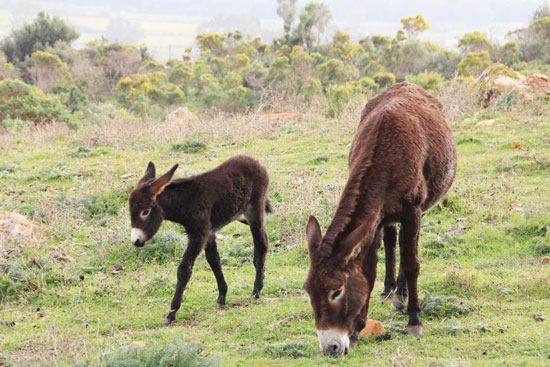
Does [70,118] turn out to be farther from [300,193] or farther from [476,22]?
[476,22]

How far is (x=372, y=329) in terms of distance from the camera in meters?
5.90

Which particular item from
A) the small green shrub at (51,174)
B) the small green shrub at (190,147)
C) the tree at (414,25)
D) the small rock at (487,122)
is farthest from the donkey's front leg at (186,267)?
the tree at (414,25)

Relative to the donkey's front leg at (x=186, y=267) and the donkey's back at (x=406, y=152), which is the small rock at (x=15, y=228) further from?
the donkey's back at (x=406, y=152)

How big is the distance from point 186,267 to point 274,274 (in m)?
1.61

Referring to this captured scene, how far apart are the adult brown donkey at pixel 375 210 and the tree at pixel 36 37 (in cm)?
4117

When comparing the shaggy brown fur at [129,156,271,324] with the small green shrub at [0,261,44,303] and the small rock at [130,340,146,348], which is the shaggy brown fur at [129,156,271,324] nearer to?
the small rock at [130,340,146,348]

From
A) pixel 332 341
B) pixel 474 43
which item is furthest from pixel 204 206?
pixel 474 43

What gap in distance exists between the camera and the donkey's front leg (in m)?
6.85

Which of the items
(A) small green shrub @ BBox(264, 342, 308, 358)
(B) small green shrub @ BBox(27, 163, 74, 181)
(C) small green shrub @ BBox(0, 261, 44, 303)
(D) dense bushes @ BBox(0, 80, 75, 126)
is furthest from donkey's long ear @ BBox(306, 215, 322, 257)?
(D) dense bushes @ BBox(0, 80, 75, 126)

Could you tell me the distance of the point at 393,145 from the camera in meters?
5.68

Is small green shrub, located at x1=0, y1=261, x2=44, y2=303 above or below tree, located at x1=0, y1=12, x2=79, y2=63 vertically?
below

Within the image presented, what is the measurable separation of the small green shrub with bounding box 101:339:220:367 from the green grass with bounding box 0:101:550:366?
91 mm

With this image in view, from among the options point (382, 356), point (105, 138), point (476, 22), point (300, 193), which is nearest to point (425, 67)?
point (105, 138)

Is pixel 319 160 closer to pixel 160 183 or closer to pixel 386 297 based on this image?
pixel 386 297
